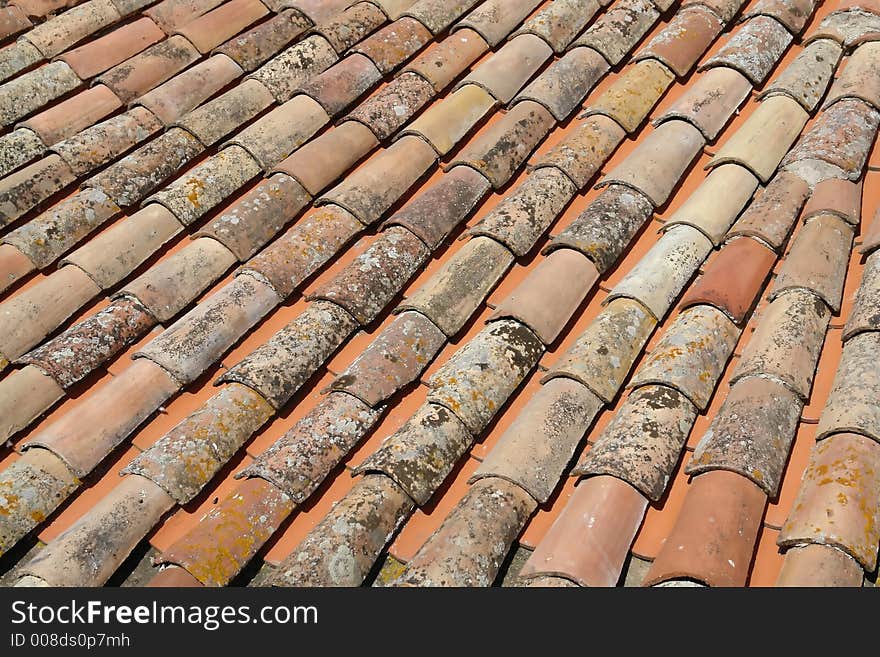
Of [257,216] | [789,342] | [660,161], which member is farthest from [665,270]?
[257,216]

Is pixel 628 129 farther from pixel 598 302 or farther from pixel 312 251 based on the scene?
pixel 312 251

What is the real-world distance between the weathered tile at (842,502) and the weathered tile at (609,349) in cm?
76

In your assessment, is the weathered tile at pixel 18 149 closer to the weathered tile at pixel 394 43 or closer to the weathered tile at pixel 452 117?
the weathered tile at pixel 394 43

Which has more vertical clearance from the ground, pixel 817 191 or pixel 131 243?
pixel 817 191

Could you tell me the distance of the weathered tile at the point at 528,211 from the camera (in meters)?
3.88

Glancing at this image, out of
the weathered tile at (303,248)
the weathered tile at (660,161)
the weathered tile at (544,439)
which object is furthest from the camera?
the weathered tile at (660,161)

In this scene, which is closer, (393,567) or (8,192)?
(393,567)

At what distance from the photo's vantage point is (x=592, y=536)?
9.48ft

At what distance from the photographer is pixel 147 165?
4336 mm

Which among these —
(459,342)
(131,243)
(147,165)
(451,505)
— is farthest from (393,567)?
(147,165)

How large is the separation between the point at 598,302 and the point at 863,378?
1.08 metres

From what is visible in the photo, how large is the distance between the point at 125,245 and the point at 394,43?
1.92 meters

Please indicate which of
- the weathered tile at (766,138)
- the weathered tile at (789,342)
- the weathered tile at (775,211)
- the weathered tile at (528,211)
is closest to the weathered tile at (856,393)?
the weathered tile at (789,342)

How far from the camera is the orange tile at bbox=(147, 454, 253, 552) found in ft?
10.3
